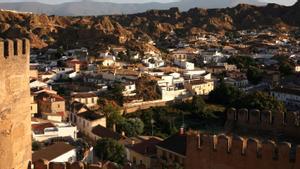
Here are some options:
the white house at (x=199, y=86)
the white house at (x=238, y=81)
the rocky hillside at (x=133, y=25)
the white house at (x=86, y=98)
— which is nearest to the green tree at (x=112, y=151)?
the white house at (x=86, y=98)

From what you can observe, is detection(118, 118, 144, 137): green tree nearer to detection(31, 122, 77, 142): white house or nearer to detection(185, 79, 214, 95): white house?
detection(31, 122, 77, 142): white house

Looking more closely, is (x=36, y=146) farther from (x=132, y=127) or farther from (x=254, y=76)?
(x=254, y=76)

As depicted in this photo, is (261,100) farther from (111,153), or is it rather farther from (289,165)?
(289,165)

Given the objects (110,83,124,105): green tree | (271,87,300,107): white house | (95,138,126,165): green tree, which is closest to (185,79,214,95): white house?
(271,87,300,107): white house

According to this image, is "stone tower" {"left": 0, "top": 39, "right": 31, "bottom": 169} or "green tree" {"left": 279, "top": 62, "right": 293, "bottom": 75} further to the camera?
"green tree" {"left": 279, "top": 62, "right": 293, "bottom": 75}

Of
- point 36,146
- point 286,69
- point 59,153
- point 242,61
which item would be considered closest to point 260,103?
point 36,146

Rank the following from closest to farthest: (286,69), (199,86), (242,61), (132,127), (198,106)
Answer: (132,127) < (198,106) < (199,86) < (286,69) < (242,61)

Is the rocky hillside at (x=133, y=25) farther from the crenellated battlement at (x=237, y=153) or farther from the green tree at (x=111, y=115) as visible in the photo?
the crenellated battlement at (x=237, y=153)
